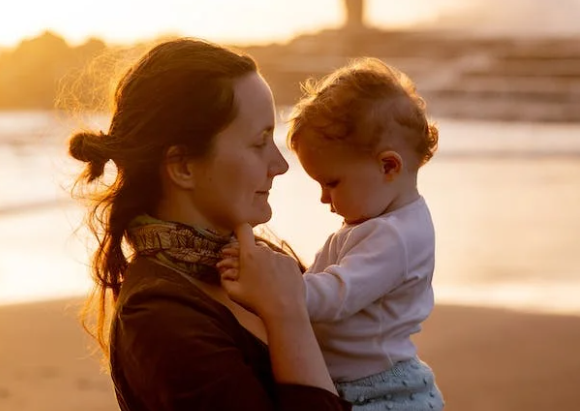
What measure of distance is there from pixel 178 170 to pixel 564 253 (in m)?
6.22

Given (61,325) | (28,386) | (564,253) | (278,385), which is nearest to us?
(278,385)

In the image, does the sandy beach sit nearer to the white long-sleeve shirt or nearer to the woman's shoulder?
the white long-sleeve shirt

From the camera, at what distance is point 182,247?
189cm

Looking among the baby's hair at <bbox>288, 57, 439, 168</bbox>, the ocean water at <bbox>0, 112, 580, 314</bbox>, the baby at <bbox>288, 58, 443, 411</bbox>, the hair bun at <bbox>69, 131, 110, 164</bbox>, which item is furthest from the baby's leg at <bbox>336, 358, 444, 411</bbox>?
the ocean water at <bbox>0, 112, 580, 314</bbox>

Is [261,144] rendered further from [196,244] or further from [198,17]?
[198,17]

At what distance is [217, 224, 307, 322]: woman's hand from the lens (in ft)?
5.80

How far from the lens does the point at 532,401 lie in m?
4.52

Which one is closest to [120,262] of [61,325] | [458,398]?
[458,398]

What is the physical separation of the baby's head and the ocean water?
500 millimetres

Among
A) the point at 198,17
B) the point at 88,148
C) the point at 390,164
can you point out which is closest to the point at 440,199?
the point at 390,164

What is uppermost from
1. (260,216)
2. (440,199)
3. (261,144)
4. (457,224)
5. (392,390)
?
(261,144)

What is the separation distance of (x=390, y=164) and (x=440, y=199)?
29.2ft

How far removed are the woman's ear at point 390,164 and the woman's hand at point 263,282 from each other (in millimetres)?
296

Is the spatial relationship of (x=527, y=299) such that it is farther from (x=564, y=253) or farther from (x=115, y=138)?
(x=115, y=138)
